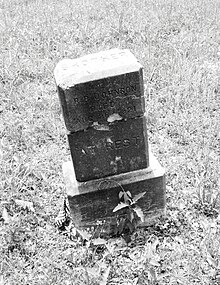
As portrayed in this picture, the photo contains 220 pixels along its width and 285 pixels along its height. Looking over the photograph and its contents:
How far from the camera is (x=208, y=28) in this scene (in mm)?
6648

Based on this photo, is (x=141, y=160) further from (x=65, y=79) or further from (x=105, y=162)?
(x=65, y=79)

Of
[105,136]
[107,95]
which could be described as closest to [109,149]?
[105,136]

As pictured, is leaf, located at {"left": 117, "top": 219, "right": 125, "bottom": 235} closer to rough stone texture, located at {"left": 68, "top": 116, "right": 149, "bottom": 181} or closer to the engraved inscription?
rough stone texture, located at {"left": 68, "top": 116, "right": 149, "bottom": 181}

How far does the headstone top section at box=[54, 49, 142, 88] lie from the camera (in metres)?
2.61

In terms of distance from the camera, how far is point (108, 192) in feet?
9.96

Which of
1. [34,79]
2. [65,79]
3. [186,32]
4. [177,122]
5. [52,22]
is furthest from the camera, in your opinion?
[52,22]

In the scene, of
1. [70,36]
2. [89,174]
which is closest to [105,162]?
[89,174]

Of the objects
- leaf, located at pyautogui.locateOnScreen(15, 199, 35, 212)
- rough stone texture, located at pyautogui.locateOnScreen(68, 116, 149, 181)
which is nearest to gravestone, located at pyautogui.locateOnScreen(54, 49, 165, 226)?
rough stone texture, located at pyautogui.locateOnScreen(68, 116, 149, 181)

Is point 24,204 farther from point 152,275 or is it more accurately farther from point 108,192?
point 152,275

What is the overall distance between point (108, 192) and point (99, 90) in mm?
853

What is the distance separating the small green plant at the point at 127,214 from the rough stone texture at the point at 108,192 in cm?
6

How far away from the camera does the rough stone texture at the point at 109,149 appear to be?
2848 millimetres

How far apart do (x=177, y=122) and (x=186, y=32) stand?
2.74 meters

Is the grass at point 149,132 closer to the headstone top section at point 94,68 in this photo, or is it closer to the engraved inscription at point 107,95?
the engraved inscription at point 107,95
